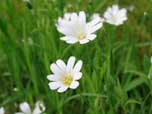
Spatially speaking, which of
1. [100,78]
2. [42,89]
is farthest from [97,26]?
[42,89]

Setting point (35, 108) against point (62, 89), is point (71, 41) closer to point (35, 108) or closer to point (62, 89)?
point (62, 89)

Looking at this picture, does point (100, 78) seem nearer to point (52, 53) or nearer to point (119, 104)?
point (119, 104)

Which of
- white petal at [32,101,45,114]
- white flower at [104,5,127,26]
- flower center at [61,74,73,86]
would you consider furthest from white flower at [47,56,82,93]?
white flower at [104,5,127,26]

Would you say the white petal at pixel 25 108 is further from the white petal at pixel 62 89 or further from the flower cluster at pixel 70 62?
the white petal at pixel 62 89

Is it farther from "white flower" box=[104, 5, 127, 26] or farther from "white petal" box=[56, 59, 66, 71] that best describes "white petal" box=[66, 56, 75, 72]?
"white flower" box=[104, 5, 127, 26]

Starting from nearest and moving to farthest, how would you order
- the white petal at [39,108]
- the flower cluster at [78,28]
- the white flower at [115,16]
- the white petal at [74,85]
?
1. the white petal at [74,85]
2. the flower cluster at [78,28]
3. the white petal at [39,108]
4. the white flower at [115,16]

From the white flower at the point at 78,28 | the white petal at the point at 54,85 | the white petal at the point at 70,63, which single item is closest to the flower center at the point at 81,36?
the white flower at the point at 78,28
